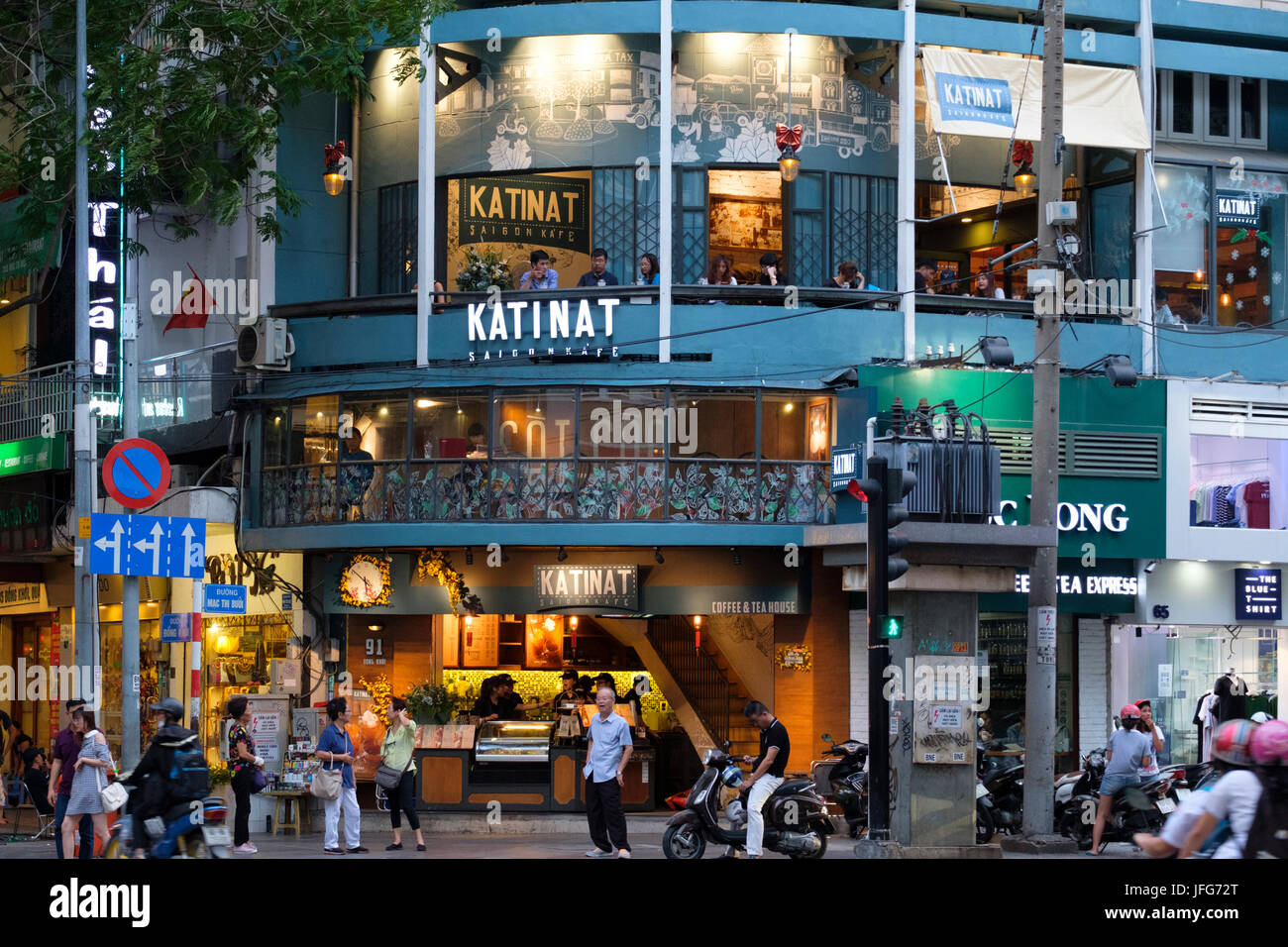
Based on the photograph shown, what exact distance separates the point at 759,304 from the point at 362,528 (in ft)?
21.4

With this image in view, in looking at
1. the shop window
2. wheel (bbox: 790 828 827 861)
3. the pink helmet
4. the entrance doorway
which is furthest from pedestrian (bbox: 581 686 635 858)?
the shop window

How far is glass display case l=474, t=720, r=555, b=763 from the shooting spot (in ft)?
74.7

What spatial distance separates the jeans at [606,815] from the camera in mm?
17625

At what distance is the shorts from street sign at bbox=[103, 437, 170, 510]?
1117cm

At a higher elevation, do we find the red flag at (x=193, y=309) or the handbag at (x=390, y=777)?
the red flag at (x=193, y=309)

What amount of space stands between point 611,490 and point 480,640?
15.4 feet

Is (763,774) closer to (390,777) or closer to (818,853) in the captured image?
(818,853)

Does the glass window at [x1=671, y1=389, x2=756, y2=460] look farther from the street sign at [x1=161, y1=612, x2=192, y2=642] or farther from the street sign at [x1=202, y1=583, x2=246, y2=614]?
the street sign at [x1=161, y1=612, x2=192, y2=642]

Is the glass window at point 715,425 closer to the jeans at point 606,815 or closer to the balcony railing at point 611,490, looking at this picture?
the balcony railing at point 611,490

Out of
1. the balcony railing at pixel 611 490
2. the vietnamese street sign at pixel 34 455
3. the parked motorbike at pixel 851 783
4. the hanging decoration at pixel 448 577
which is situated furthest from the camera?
the vietnamese street sign at pixel 34 455

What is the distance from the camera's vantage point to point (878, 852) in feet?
56.5

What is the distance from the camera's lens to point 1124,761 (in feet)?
61.0

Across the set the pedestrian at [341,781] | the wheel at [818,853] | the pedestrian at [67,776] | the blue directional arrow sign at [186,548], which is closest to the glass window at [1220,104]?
the wheel at [818,853]

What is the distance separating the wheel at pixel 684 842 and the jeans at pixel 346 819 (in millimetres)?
4201
